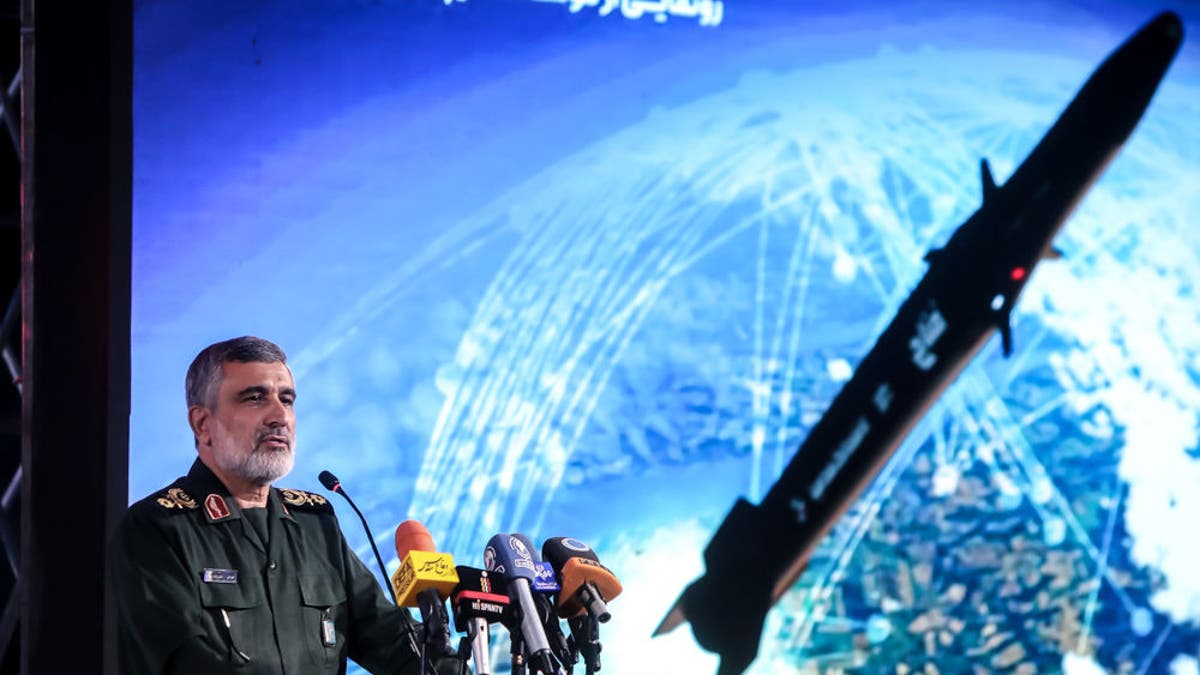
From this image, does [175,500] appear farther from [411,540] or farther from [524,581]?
→ [524,581]

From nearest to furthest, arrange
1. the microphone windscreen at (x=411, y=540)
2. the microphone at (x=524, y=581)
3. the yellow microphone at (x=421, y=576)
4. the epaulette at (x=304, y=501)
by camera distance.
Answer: the microphone at (x=524, y=581), the yellow microphone at (x=421, y=576), the microphone windscreen at (x=411, y=540), the epaulette at (x=304, y=501)

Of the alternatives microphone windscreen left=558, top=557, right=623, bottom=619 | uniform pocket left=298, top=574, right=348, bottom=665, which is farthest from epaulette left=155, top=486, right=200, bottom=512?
microphone windscreen left=558, top=557, right=623, bottom=619

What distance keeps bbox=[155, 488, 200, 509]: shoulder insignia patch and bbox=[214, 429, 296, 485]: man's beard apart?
83 millimetres

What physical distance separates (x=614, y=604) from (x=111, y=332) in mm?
1557

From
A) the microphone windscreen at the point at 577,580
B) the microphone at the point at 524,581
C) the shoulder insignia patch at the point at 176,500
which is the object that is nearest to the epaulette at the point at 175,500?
the shoulder insignia patch at the point at 176,500

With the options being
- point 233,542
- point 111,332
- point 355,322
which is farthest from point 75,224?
point 233,542

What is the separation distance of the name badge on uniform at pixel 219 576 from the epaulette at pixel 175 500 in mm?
124

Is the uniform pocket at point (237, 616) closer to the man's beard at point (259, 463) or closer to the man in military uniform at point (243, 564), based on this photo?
the man in military uniform at point (243, 564)

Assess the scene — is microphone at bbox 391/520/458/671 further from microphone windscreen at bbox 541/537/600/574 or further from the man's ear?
the man's ear

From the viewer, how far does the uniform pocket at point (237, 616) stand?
7.20 feet

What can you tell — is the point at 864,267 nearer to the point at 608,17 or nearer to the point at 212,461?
the point at 608,17

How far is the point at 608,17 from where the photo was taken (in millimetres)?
3994

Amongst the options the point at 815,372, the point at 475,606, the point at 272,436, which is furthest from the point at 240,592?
the point at 815,372

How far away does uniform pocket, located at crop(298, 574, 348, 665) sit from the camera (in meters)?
2.32
